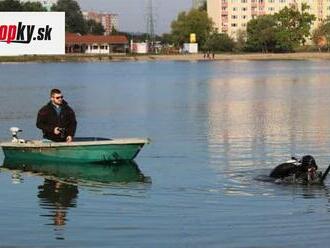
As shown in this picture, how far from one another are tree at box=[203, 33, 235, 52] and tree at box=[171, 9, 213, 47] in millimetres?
3638

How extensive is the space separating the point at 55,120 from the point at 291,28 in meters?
155

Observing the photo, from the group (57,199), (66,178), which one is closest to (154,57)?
(66,178)

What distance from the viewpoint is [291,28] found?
172m

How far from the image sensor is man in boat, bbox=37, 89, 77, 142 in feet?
66.3

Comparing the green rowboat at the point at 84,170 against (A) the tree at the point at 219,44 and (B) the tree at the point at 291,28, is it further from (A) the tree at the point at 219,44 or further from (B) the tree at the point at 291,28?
(A) the tree at the point at 219,44

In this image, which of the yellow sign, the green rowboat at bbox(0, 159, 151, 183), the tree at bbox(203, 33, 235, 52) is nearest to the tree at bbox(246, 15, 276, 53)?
the tree at bbox(203, 33, 235, 52)

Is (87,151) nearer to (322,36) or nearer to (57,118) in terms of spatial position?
(57,118)

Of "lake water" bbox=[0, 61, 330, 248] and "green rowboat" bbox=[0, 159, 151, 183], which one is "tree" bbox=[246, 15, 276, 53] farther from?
"green rowboat" bbox=[0, 159, 151, 183]

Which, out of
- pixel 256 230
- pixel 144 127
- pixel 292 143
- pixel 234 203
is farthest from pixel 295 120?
pixel 256 230

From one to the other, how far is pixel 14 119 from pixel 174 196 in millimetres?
22272

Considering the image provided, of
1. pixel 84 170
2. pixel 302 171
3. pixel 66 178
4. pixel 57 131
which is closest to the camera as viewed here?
pixel 302 171

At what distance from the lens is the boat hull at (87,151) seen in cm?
2056

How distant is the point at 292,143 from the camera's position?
26469 millimetres

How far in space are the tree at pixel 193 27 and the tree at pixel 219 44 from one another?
11.9ft
